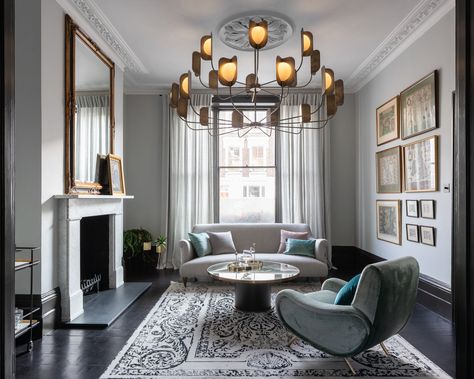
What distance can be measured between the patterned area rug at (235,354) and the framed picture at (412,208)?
5.70ft

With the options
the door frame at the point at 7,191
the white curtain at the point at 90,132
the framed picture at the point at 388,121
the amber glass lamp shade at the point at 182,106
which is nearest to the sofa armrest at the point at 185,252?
the white curtain at the point at 90,132

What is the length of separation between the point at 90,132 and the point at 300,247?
3216 millimetres

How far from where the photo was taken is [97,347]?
9.68 ft

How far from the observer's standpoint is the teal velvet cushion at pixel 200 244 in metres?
5.16

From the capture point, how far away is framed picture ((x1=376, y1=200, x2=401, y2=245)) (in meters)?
4.75

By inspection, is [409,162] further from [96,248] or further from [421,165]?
[96,248]

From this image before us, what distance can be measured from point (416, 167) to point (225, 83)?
2.55 metres

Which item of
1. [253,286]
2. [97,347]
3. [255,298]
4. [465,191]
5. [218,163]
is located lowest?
[97,347]

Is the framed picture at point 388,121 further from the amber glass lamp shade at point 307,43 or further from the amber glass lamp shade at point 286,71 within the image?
the amber glass lamp shade at point 286,71

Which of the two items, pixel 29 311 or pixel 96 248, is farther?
pixel 96 248

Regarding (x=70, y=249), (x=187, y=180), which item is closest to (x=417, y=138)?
(x=187, y=180)

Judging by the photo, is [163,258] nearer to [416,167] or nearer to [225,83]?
[225,83]

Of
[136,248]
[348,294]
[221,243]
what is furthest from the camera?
[136,248]

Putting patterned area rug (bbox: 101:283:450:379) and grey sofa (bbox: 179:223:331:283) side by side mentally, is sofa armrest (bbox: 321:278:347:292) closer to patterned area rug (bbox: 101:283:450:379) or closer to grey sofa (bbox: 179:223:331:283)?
patterned area rug (bbox: 101:283:450:379)
